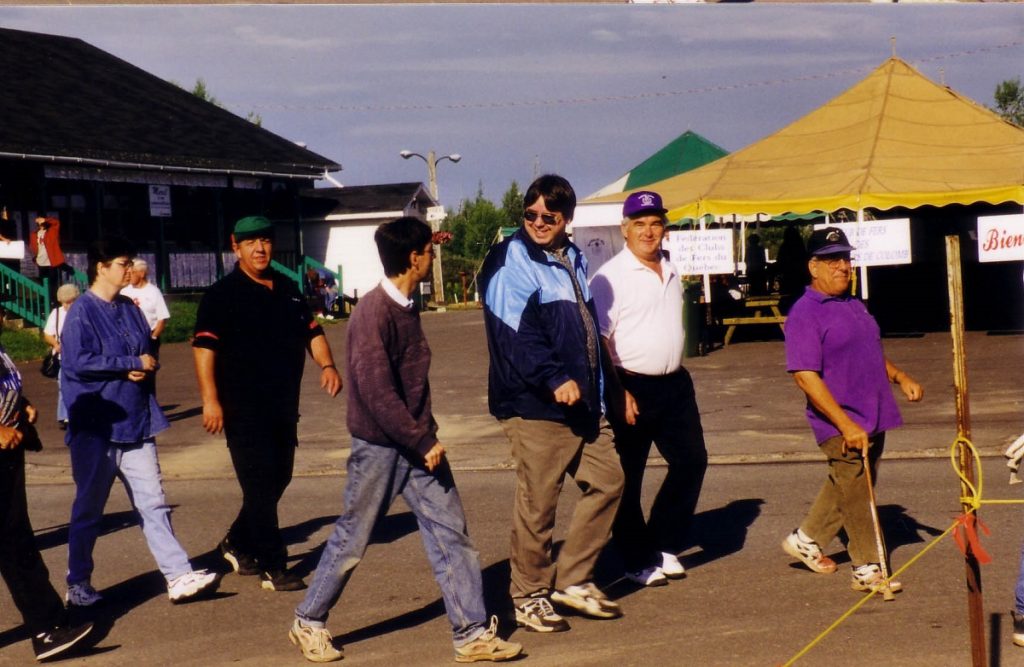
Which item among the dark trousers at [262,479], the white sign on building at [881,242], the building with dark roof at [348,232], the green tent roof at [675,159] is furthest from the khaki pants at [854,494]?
the building with dark roof at [348,232]

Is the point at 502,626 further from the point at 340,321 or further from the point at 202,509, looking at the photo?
the point at 340,321

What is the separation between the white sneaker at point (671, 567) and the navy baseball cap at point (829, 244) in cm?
170

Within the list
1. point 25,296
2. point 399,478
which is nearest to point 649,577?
point 399,478

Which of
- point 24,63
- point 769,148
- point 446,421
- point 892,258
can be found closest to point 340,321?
point 24,63

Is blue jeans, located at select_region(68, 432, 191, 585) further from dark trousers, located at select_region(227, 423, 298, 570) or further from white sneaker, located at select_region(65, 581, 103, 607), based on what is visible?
dark trousers, located at select_region(227, 423, 298, 570)

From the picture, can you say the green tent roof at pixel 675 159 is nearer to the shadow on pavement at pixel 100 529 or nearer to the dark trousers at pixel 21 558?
the shadow on pavement at pixel 100 529

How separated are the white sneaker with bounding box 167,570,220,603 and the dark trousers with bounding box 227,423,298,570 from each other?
342mm

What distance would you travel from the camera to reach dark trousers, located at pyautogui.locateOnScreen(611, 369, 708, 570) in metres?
6.91

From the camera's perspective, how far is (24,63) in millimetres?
32062

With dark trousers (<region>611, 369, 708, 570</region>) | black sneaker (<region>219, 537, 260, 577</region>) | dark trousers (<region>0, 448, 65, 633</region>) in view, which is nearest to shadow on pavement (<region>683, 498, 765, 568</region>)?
dark trousers (<region>611, 369, 708, 570</region>)

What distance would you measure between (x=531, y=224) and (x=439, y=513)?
4.50 feet

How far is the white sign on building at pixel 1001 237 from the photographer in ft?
61.1

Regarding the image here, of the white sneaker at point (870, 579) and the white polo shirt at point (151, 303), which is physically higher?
the white polo shirt at point (151, 303)

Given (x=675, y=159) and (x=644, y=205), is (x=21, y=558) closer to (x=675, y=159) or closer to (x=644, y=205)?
(x=644, y=205)
